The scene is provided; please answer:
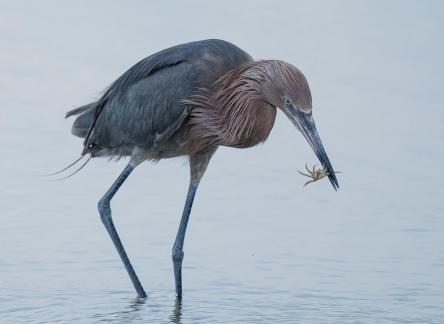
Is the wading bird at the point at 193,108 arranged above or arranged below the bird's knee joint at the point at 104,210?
above

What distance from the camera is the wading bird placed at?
871 cm

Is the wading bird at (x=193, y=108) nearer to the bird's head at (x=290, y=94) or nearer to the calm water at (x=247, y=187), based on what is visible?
the bird's head at (x=290, y=94)

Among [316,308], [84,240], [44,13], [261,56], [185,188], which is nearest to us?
[316,308]

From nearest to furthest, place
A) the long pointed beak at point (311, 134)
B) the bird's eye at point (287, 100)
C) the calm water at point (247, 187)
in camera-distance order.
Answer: the long pointed beak at point (311, 134), the bird's eye at point (287, 100), the calm water at point (247, 187)

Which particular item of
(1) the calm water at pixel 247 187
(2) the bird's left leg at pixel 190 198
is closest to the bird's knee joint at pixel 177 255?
(2) the bird's left leg at pixel 190 198

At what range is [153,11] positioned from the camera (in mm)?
16047

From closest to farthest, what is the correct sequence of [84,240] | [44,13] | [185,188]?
[84,240], [185,188], [44,13]

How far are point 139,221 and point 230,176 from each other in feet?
4.82

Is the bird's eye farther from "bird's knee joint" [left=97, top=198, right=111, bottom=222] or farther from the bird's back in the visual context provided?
"bird's knee joint" [left=97, top=198, right=111, bottom=222]

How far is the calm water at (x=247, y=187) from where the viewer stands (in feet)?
29.6

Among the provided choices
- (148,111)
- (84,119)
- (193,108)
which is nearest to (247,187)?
(84,119)

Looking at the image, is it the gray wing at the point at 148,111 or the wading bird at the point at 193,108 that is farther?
the gray wing at the point at 148,111

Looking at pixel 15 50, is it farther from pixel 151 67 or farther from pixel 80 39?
pixel 151 67

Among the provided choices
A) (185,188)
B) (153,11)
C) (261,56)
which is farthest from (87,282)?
(153,11)
